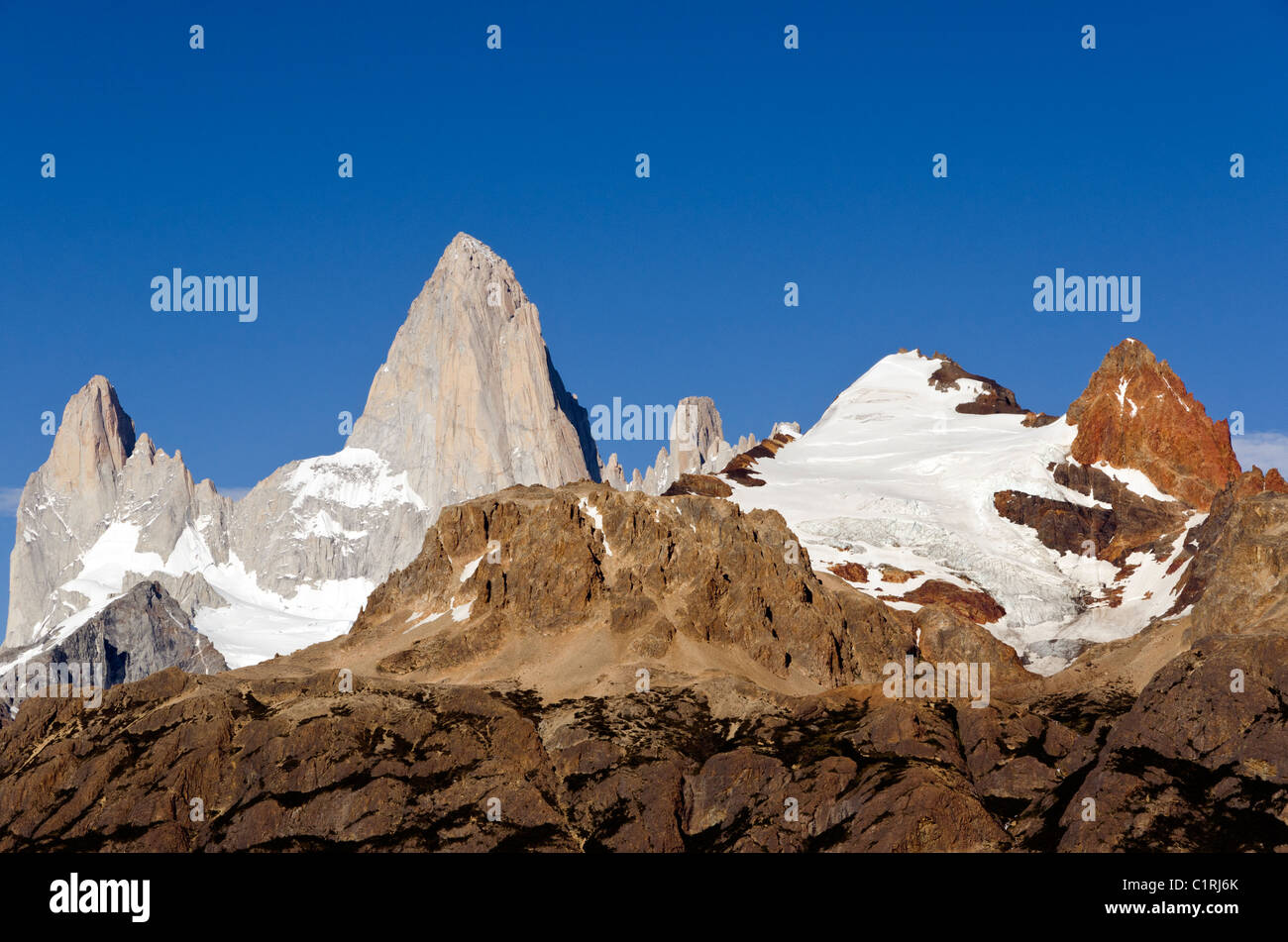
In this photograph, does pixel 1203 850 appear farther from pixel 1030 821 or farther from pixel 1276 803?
pixel 1030 821

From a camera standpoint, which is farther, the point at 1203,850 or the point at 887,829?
the point at 887,829

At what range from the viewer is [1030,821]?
19188 centimetres

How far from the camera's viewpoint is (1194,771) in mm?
189000

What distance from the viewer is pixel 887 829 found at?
620 feet
